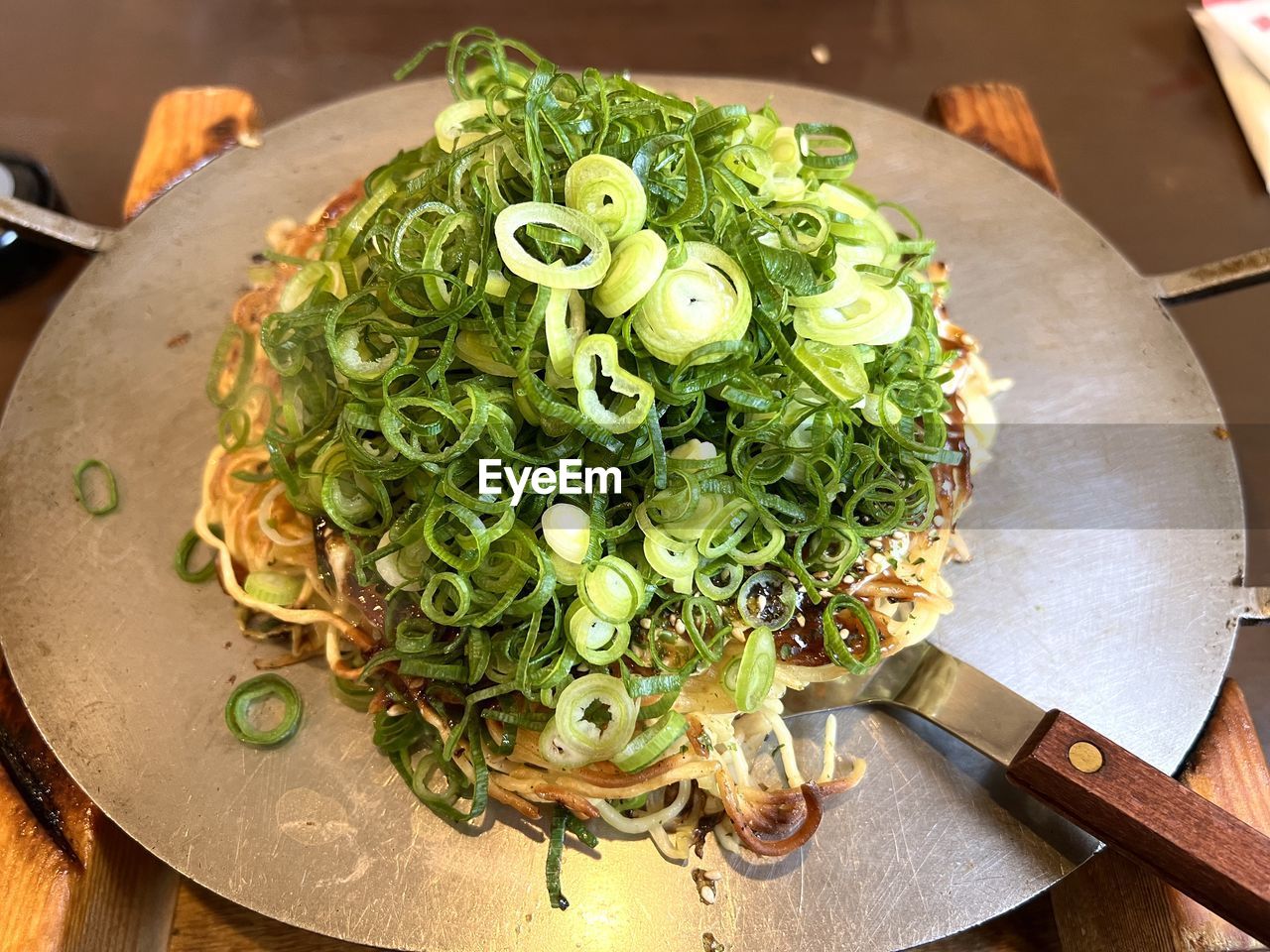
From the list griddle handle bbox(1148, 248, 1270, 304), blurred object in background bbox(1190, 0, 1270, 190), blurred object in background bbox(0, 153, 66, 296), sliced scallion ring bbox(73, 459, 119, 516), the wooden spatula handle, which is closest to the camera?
the wooden spatula handle

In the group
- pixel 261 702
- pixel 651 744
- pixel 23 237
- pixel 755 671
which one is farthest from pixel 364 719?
pixel 23 237

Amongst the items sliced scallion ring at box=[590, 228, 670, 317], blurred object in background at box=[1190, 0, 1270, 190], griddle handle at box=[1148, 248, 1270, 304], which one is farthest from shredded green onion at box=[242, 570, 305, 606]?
blurred object in background at box=[1190, 0, 1270, 190]

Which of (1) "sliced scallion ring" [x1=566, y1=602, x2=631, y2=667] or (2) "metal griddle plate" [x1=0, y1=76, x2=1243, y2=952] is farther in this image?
(2) "metal griddle plate" [x1=0, y1=76, x2=1243, y2=952]

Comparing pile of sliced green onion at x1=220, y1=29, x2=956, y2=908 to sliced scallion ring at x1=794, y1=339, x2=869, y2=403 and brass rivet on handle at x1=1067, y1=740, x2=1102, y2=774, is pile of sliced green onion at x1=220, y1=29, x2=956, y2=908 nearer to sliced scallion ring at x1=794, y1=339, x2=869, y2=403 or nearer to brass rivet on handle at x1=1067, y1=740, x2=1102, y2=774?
sliced scallion ring at x1=794, y1=339, x2=869, y2=403

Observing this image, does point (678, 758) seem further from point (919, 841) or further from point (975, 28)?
point (975, 28)

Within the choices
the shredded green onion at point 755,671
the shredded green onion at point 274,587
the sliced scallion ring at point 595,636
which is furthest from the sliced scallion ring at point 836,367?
the shredded green onion at point 274,587

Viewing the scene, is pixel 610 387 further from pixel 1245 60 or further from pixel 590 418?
pixel 1245 60

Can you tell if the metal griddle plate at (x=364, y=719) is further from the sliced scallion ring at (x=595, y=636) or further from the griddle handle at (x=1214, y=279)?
the sliced scallion ring at (x=595, y=636)
